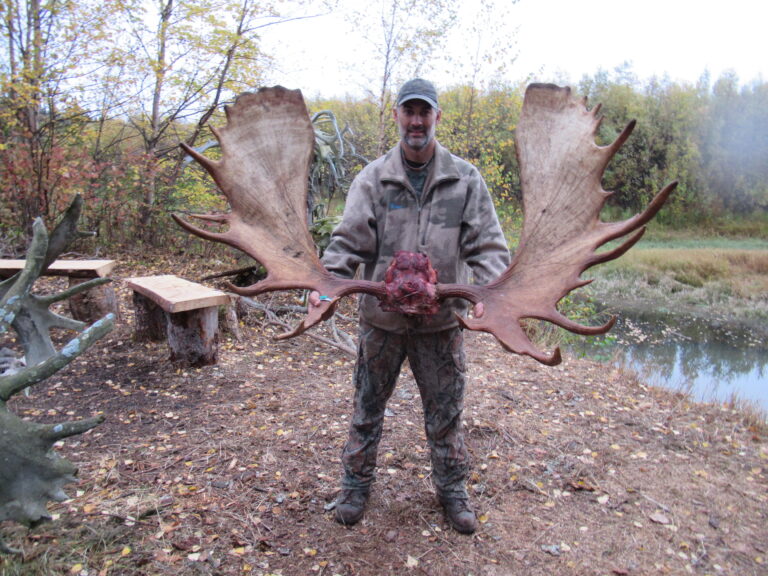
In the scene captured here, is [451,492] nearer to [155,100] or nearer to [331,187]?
[331,187]

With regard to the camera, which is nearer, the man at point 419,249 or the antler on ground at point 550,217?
the antler on ground at point 550,217

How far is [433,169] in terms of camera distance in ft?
6.90

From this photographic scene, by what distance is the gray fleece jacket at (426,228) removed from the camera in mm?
2080

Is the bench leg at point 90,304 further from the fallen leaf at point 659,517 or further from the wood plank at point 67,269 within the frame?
the fallen leaf at point 659,517

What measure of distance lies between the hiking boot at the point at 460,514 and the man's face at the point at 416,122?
150cm

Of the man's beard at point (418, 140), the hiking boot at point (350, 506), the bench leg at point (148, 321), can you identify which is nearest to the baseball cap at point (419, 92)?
the man's beard at point (418, 140)

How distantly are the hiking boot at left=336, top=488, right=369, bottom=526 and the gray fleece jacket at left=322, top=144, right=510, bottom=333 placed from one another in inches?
30.5

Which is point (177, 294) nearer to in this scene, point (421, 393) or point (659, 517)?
point (421, 393)

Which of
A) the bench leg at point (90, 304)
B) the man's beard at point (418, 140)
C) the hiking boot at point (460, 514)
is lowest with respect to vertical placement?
the hiking boot at point (460, 514)

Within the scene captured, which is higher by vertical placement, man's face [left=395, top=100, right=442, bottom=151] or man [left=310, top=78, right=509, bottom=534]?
man's face [left=395, top=100, right=442, bottom=151]

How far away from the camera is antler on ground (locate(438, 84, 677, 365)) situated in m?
1.77

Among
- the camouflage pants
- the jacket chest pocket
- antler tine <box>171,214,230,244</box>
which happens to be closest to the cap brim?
the jacket chest pocket

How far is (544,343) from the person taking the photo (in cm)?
574

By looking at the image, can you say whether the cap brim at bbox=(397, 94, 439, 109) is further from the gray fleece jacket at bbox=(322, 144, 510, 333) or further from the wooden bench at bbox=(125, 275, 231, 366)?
the wooden bench at bbox=(125, 275, 231, 366)
